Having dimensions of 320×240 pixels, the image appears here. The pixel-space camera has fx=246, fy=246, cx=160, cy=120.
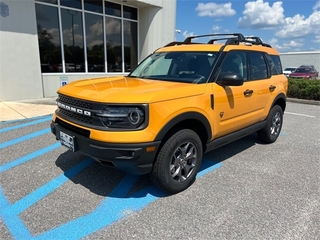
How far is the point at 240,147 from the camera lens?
4.79 meters

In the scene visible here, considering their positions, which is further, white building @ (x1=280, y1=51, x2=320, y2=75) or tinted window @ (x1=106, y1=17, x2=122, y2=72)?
white building @ (x1=280, y1=51, x2=320, y2=75)

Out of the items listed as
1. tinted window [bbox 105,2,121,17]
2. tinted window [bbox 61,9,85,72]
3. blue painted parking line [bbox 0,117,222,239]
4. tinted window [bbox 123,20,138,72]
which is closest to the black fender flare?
blue painted parking line [bbox 0,117,222,239]

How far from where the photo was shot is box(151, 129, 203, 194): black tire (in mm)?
2789

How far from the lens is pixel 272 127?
5008mm

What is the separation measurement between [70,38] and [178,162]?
27.9 feet

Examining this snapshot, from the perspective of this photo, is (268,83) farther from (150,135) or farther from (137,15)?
(137,15)

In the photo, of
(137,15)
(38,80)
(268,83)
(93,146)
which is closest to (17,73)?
(38,80)

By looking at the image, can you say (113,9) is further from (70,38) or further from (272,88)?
(272,88)

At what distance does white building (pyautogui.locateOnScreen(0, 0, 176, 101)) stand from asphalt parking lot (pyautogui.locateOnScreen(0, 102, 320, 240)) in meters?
4.81

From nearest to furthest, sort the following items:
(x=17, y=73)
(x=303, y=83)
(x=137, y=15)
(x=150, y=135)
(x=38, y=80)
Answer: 1. (x=150, y=135)
2. (x=17, y=73)
3. (x=38, y=80)
4. (x=303, y=83)
5. (x=137, y=15)

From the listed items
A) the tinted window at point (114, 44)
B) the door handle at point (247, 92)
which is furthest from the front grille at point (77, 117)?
the tinted window at point (114, 44)

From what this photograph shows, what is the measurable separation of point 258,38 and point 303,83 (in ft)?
25.8

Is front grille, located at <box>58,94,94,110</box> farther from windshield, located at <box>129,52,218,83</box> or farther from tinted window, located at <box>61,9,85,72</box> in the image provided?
tinted window, located at <box>61,9,85,72</box>

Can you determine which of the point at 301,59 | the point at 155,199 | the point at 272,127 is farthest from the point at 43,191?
the point at 301,59
